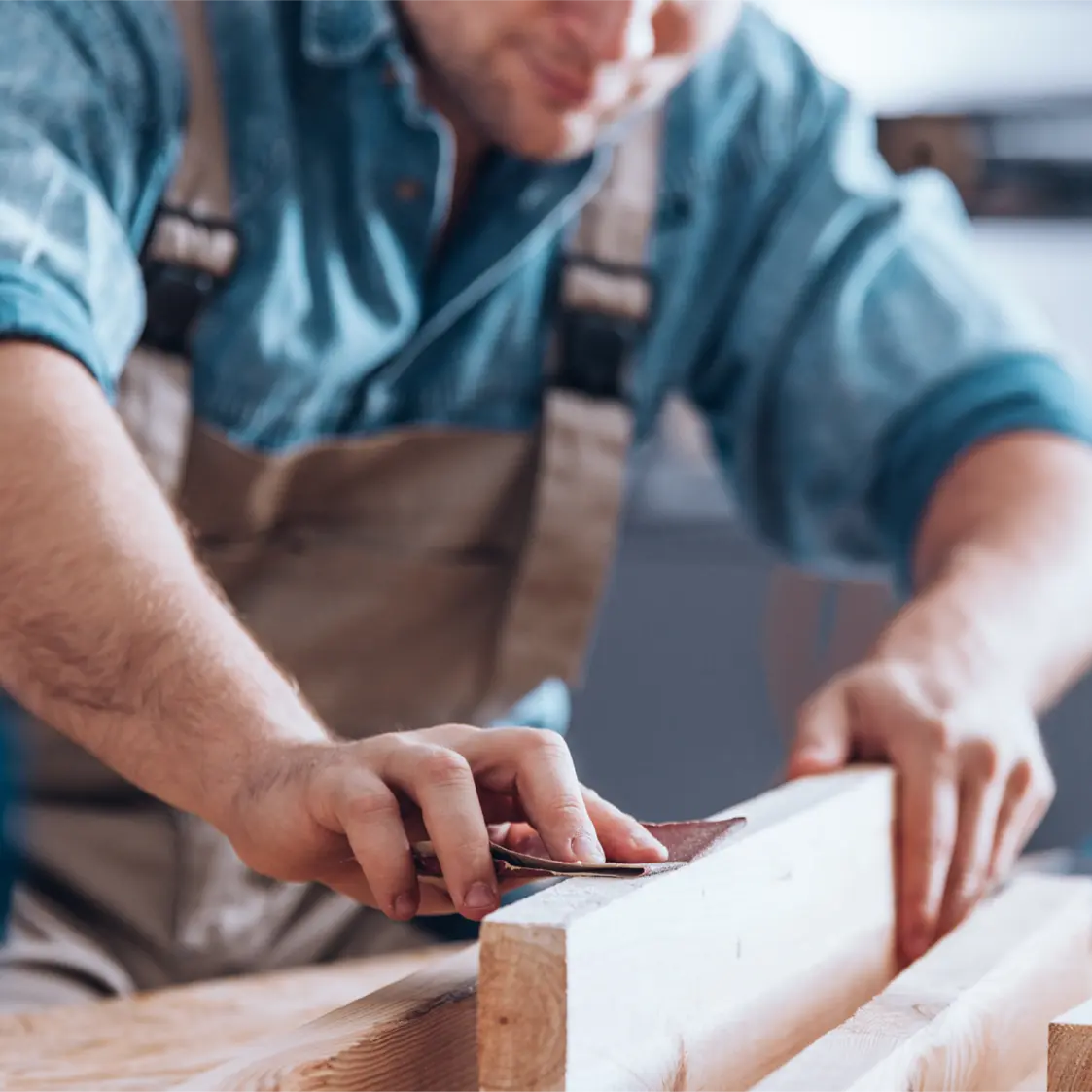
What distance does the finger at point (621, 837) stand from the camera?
55 centimetres

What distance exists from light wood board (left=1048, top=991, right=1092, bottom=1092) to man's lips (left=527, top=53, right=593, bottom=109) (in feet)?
1.94

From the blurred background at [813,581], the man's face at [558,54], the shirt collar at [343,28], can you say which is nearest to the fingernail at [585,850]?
the man's face at [558,54]

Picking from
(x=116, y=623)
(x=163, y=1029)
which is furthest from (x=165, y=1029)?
(x=116, y=623)

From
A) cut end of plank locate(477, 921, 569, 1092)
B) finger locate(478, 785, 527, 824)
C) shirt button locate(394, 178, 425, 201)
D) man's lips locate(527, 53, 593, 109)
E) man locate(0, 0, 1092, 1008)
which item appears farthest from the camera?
shirt button locate(394, 178, 425, 201)

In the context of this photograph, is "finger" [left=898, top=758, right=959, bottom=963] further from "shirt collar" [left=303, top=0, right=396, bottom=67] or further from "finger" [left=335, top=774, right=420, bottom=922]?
"shirt collar" [left=303, top=0, right=396, bottom=67]

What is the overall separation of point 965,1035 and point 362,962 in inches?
15.8

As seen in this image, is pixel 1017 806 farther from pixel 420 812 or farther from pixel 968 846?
pixel 420 812

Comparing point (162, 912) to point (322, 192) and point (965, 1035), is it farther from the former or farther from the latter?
point (965, 1035)

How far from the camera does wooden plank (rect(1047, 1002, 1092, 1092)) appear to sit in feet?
1.68

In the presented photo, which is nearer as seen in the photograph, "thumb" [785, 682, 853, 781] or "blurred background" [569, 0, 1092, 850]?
"thumb" [785, 682, 853, 781]

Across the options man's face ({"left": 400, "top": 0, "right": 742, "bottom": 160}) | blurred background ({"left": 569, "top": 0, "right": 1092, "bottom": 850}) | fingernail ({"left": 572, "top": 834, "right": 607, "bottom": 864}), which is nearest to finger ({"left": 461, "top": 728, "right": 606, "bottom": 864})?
fingernail ({"left": 572, "top": 834, "right": 607, "bottom": 864})

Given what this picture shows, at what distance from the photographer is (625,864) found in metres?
0.53

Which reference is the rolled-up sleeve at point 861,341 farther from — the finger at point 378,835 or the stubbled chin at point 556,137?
the finger at point 378,835

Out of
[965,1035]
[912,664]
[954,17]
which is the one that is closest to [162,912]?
[912,664]
